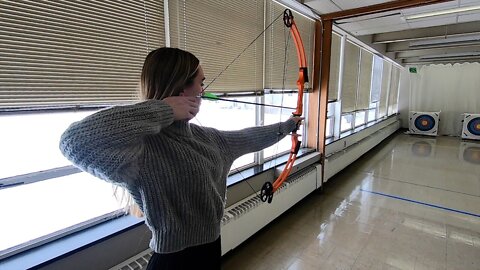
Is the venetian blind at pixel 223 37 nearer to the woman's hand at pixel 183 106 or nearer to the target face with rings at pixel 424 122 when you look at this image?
the woman's hand at pixel 183 106

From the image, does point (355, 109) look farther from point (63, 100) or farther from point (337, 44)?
point (63, 100)

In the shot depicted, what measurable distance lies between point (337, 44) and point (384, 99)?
13.9 feet

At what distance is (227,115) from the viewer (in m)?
2.24

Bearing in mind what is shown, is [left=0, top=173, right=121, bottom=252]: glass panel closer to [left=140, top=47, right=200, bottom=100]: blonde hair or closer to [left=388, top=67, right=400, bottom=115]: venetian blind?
[left=140, top=47, right=200, bottom=100]: blonde hair

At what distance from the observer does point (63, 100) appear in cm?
112

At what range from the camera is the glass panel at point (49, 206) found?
1144 mm

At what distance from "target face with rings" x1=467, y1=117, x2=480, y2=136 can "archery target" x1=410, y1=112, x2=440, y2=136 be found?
73cm

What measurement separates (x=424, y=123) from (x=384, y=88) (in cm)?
199

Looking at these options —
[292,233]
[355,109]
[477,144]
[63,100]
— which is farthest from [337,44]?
[477,144]

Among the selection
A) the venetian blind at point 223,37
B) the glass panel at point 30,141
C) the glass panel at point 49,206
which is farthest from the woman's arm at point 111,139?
the venetian blind at point 223,37

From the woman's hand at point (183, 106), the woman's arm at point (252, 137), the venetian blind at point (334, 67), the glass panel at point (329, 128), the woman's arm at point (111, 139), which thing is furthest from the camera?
the glass panel at point (329, 128)

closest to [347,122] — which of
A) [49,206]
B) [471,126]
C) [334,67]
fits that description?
[334,67]

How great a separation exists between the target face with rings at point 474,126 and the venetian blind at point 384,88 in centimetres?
220

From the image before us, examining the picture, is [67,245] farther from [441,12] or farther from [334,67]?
[441,12]
